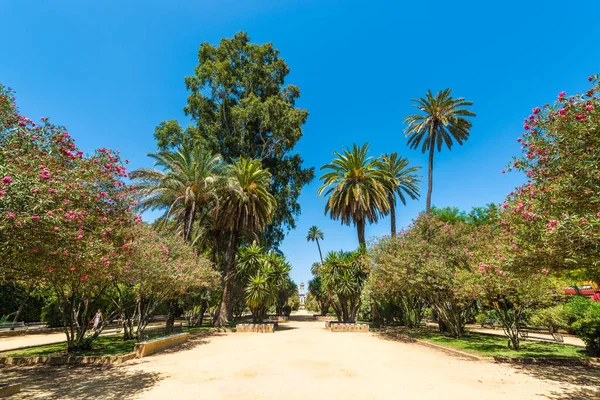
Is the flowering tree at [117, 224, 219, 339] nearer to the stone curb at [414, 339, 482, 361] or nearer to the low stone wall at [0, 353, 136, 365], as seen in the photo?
the low stone wall at [0, 353, 136, 365]

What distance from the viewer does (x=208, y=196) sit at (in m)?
21.3

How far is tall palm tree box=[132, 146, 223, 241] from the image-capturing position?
2020 centimetres

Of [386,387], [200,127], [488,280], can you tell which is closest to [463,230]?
[488,280]

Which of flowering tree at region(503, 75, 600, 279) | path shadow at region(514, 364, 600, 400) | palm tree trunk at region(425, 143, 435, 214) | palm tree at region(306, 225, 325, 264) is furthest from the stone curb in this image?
palm tree at region(306, 225, 325, 264)

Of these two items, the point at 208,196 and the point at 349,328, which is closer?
the point at 349,328

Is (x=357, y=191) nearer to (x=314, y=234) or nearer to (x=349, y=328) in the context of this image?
(x=349, y=328)

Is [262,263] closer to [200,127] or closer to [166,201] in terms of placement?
[166,201]

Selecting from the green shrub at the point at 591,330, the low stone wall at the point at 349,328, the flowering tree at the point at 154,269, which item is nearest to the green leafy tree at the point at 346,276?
the low stone wall at the point at 349,328

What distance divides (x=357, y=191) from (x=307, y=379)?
63.2 feet

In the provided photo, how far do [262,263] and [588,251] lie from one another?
1966 centimetres

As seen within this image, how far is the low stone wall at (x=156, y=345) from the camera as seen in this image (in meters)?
10.8

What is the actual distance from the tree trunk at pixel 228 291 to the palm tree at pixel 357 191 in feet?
32.2

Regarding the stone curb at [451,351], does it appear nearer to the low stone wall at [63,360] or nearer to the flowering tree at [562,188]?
the flowering tree at [562,188]

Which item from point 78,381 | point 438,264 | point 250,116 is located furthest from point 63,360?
point 250,116
